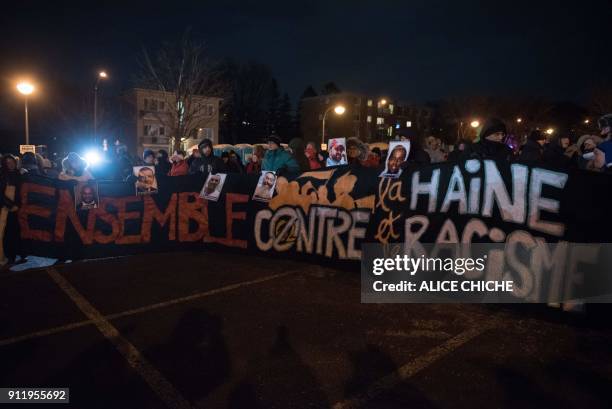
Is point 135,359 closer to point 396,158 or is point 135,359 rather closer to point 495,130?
point 396,158

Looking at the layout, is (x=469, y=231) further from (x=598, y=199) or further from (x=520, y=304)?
(x=598, y=199)

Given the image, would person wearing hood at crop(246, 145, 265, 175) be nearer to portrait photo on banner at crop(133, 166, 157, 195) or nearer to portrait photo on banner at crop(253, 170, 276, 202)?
portrait photo on banner at crop(133, 166, 157, 195)

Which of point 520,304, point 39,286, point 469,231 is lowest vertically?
point 39,286

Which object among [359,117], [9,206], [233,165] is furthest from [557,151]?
[359,117]

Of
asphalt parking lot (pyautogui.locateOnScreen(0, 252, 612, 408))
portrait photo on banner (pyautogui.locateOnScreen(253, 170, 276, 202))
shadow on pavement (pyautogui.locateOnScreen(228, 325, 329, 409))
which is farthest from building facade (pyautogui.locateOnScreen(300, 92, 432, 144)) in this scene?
shadow on pavement (pyautogui.locateOnScreen(228, 325, 329, 409))

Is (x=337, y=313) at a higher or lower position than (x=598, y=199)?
lower

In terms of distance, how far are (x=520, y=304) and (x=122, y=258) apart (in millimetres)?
5675

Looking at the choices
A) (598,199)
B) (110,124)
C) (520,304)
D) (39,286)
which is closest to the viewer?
(598,199)

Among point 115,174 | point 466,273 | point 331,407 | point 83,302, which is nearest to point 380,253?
point 466,273

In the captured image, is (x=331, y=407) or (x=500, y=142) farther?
(x=500, y=142)

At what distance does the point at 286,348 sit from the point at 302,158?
4.64 meters

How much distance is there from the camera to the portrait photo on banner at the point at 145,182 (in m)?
7.11

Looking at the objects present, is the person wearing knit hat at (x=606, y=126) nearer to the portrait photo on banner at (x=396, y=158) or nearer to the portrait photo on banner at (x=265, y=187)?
the portrait photo on banner at (x=396, y=158)

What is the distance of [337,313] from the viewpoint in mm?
4395
